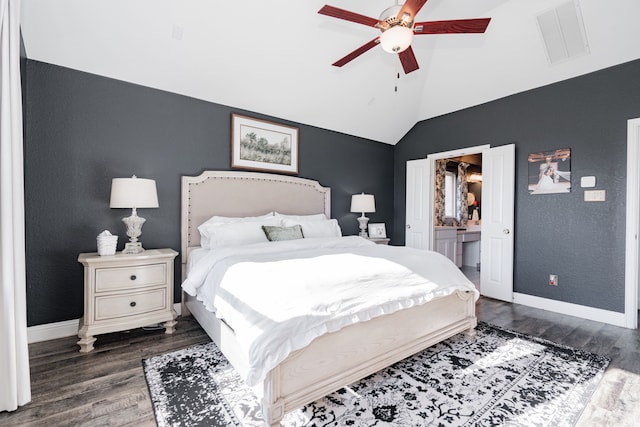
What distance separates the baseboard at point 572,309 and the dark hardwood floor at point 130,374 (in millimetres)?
119

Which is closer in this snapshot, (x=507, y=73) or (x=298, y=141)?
(x=507, y=73)

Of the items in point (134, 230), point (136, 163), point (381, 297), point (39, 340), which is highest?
point (136, 163)

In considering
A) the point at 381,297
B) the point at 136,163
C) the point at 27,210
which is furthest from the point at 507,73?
the point at 27,210

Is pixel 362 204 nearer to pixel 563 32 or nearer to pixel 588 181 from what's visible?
pixel 588 181

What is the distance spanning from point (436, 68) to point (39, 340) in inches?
213

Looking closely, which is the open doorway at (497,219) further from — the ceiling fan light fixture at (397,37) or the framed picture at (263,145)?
the ceiling fan light fixture at (397,37)

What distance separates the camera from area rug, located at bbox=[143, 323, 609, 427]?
167 centimetres

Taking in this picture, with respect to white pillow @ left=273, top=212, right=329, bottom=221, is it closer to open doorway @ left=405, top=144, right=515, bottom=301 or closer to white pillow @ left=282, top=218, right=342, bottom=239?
white pillow @ left=282, top=218, right=342, bottom=239

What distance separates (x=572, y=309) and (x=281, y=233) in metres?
3.51

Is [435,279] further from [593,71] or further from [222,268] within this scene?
[593,71]

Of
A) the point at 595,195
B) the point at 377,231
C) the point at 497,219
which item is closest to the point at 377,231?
the point at 377,231

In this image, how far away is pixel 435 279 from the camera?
7.99 ft

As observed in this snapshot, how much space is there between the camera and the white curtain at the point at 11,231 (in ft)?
5.33

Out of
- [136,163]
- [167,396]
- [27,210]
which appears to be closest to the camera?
[167,396]
